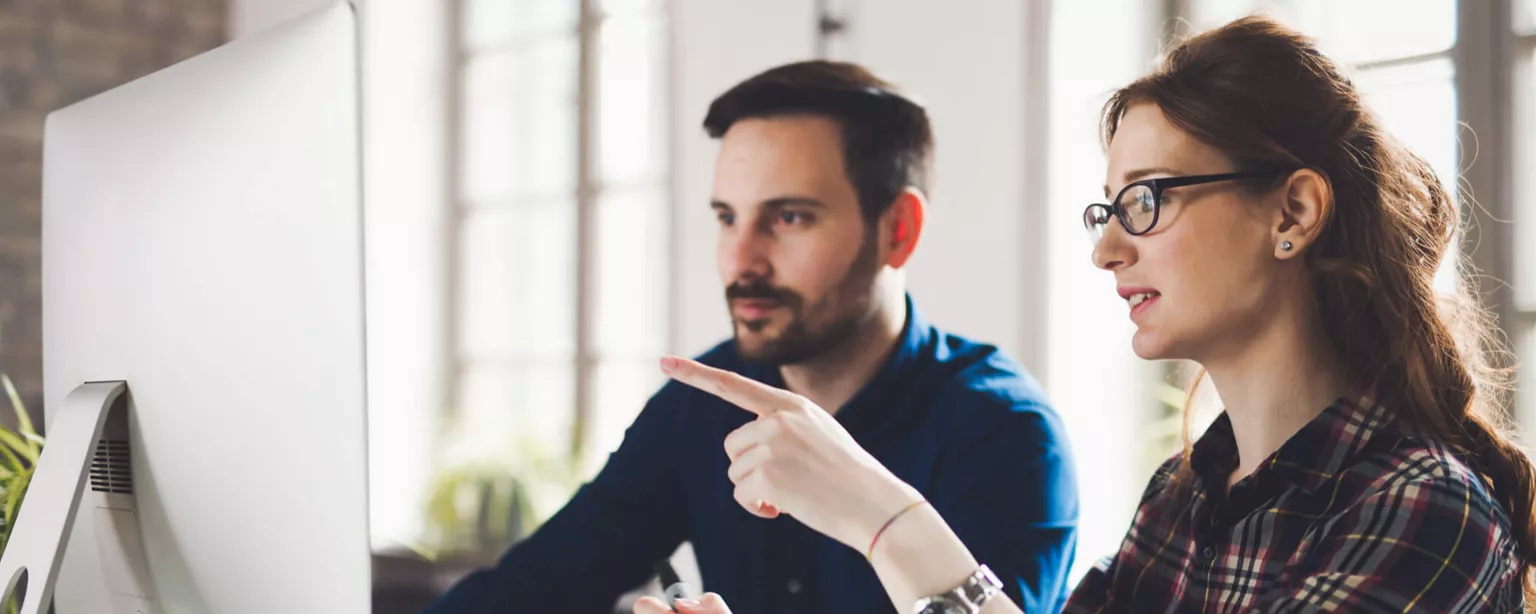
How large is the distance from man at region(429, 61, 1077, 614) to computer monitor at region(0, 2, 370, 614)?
0.76m

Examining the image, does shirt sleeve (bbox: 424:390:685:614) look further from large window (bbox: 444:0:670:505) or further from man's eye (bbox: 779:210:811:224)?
large window (bbox: 444:0:670:505)

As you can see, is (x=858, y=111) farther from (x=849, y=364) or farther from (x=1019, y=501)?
(x=1019, y=501)

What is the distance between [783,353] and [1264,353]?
81 centimetres

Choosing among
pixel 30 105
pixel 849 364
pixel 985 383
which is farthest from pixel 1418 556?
pixel 30 105

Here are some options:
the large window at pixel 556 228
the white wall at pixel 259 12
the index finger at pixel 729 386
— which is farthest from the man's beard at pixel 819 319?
the white wall at pixel 259 12

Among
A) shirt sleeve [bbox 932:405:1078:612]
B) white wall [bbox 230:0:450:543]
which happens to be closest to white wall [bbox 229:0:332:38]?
white wall [bbox 230:0:450:543]

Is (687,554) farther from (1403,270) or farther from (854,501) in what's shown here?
(1403,270)

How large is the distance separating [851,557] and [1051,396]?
718 mm

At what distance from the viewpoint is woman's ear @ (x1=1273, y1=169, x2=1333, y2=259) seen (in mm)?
924

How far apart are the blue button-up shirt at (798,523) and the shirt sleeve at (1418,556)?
52cm

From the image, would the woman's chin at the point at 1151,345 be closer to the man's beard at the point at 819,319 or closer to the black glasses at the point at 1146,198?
the black glasses at the point at 1146,198

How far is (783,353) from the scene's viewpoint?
167 centimetres

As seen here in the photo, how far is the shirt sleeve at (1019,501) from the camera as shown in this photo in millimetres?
1337

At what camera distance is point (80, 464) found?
2.80 feet
